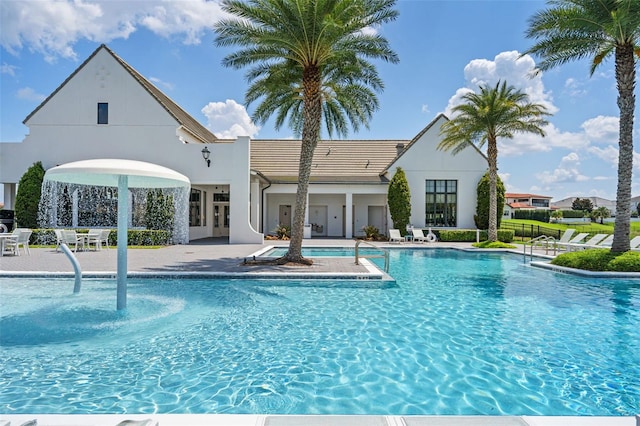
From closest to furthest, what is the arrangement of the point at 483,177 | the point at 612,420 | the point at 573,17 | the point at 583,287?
1. the point at 612,420
2. the point at 583,287
3. the point at 573,17
4. the point at 483,177

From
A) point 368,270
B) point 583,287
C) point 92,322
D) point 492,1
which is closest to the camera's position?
point 92,322

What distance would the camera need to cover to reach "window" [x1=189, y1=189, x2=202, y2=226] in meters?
24.6

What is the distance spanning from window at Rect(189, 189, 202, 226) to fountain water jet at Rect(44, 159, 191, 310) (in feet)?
54.3

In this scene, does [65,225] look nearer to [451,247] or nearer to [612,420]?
[451,247]

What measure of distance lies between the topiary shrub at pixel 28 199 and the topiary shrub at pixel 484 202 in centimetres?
2833

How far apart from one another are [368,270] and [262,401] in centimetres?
808

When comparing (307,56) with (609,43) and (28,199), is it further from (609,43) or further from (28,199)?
(28,199)

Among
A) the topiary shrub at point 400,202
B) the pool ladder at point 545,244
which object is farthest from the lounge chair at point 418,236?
the pool ladder at point 545,244

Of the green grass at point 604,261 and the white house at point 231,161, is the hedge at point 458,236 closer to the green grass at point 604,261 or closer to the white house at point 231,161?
the white house at point 231,161

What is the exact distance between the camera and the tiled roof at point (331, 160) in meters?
29.0

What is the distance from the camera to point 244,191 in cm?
2211

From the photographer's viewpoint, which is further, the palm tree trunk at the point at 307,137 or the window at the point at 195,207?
the window at the point at 195,207

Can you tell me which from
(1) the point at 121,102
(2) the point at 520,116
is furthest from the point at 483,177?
(1) the point at 121,102

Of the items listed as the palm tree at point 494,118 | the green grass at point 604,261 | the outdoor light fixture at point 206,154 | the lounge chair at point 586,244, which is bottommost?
the green grass at point 604,261
